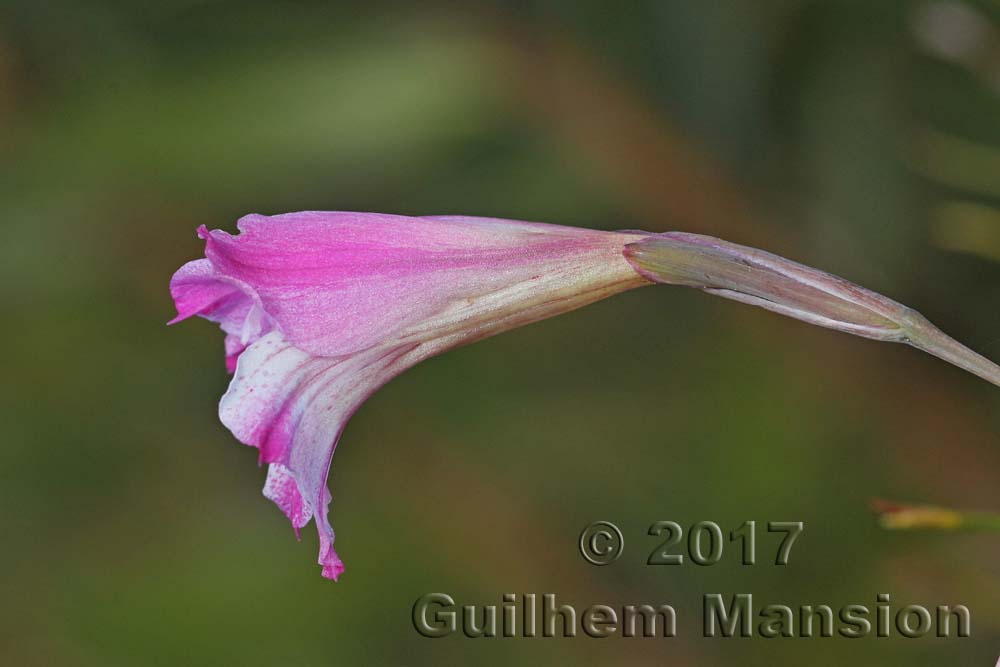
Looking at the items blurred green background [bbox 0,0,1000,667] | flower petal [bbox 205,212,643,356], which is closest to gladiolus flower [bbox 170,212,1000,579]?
flower petal [bbox 205,212,643,356]

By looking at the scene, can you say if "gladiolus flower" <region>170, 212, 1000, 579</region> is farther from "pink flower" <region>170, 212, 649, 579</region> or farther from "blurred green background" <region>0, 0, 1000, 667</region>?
"blurred green background" <region>0, 0, 1000, 667</region>

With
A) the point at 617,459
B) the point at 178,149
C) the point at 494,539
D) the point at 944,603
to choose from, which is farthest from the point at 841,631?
the point at 178,149

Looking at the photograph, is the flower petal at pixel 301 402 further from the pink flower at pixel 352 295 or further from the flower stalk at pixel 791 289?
the flower stalk at pixel 791 289

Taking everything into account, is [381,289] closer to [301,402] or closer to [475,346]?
[301,402]

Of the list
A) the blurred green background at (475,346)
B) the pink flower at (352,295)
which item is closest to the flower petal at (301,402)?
the pink flower at (352,295)

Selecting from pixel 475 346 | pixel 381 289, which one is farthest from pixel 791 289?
pixel 475 346

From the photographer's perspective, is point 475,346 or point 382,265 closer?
point 382,265
